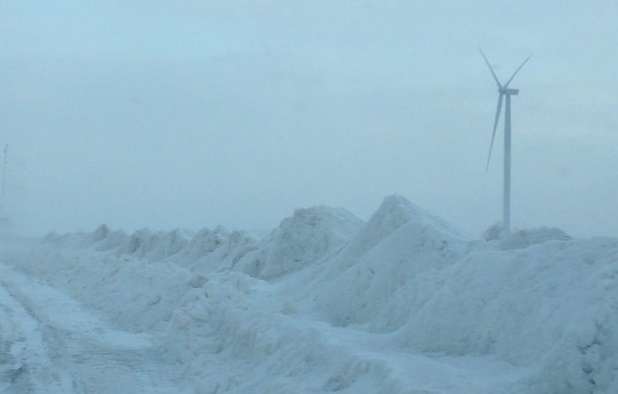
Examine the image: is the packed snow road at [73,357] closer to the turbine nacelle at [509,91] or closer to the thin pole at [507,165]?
the thin pole at [507,165]

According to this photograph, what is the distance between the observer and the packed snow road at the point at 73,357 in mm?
12742

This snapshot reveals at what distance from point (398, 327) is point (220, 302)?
419 centimetres

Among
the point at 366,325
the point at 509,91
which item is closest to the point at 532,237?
the point at 366,325

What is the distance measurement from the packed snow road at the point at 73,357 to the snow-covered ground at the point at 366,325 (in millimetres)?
34

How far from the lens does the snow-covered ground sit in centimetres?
999

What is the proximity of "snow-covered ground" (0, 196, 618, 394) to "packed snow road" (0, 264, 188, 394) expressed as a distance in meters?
0.03

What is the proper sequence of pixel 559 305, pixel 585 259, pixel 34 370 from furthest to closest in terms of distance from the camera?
pixel 34 370 < pixel 585 259 < pixel 559 305

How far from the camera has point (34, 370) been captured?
13.4 m

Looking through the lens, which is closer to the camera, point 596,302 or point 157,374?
point 596,302

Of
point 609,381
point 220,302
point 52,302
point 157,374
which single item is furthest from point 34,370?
point 52,302

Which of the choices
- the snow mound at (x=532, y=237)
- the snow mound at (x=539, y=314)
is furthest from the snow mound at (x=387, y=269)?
the snow mound at (x=539, y=314)

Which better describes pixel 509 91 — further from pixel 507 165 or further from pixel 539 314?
pixel 539 314

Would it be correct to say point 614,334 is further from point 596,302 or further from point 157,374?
point 157,374

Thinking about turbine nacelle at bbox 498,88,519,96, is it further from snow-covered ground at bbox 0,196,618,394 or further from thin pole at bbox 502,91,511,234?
snow-covered ground at bbox 0,196,618,394
